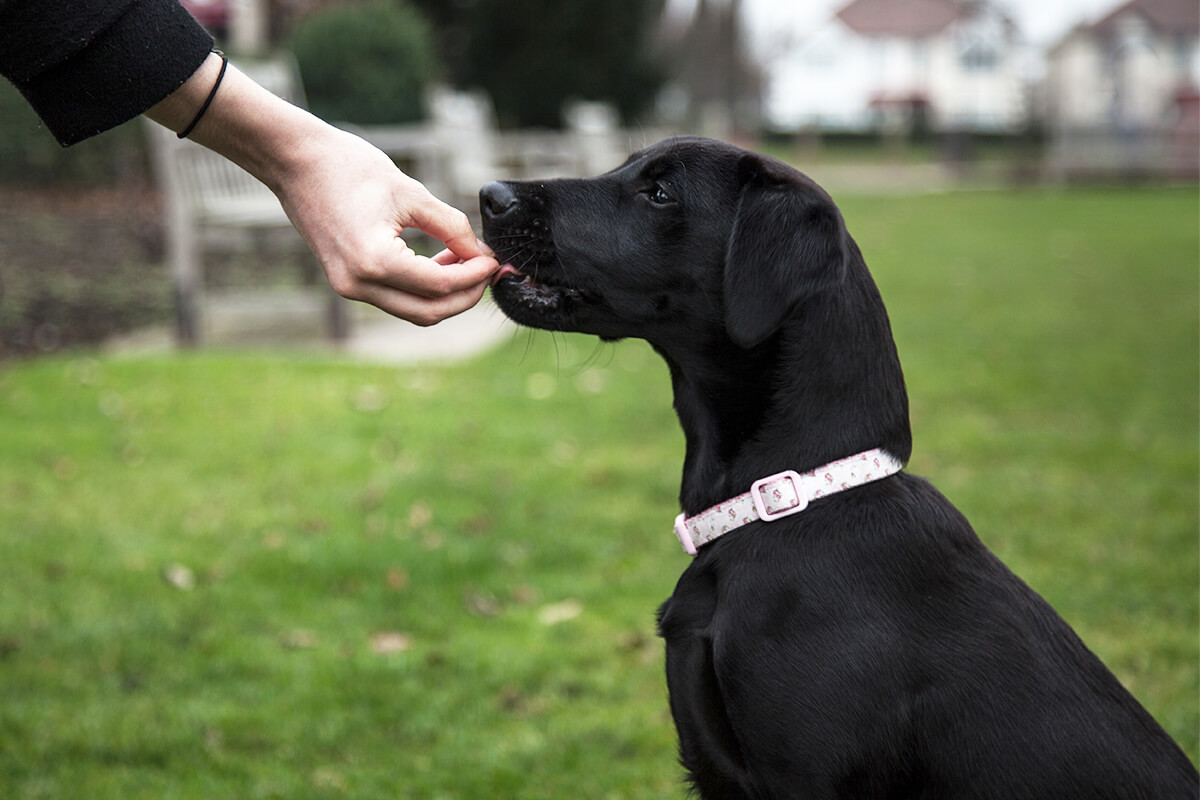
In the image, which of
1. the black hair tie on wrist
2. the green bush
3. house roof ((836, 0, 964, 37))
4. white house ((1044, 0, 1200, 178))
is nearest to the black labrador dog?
the black hair tie on wrist

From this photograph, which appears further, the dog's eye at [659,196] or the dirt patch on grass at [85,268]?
the dirt patch on grass at [85,268]

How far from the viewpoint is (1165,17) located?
50.9 m

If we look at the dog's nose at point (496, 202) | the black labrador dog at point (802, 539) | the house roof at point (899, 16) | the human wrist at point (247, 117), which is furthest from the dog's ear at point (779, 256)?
the house roof at point (899, 16)

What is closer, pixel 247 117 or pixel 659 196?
pixel 247 117

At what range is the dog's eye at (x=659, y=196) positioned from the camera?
7.36ft

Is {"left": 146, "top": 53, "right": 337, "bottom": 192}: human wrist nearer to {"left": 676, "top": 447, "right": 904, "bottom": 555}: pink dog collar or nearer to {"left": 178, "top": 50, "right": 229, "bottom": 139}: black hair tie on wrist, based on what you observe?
{"left": 178, "top": 50, "right": 229, "bottom": 139}: black hair tie on wrist

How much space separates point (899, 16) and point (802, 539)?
194ft

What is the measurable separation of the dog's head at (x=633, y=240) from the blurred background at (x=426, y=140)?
4.91m

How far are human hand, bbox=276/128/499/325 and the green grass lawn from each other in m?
0.69

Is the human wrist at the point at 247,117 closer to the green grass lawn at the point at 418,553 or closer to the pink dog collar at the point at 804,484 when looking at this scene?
the green grass lawn at the point at 418,553

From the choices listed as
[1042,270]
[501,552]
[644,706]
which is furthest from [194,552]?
[1042,270]

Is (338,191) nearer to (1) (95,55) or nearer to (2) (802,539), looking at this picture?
(1) (95,55)

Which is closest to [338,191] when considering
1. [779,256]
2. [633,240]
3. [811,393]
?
[633,240]

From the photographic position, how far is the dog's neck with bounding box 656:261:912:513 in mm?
2006
